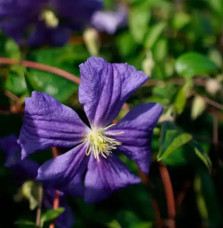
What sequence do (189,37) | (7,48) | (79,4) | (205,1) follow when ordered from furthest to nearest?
(205,1) < (189,37) < (79,4) < (7,48)

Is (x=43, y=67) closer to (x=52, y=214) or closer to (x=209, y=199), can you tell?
(x=52, y=214)

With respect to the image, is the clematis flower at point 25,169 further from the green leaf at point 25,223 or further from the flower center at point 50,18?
the flower center at point 50,18

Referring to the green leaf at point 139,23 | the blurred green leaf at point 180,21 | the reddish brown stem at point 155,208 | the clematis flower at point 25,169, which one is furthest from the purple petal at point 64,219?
the blurred green leaf at point 180,21

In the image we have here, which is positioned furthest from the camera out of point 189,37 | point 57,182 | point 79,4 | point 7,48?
point 189,37

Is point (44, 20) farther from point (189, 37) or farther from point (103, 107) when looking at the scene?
point (103, 107)

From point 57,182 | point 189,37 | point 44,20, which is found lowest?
point 57,182

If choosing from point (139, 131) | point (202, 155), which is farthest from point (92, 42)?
point (202, 155)

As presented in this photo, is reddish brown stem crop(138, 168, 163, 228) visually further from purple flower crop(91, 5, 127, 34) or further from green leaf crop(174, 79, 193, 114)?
purple flower crop(91, 5, 127, 34)

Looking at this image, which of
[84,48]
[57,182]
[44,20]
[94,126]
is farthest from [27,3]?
[57,182]
